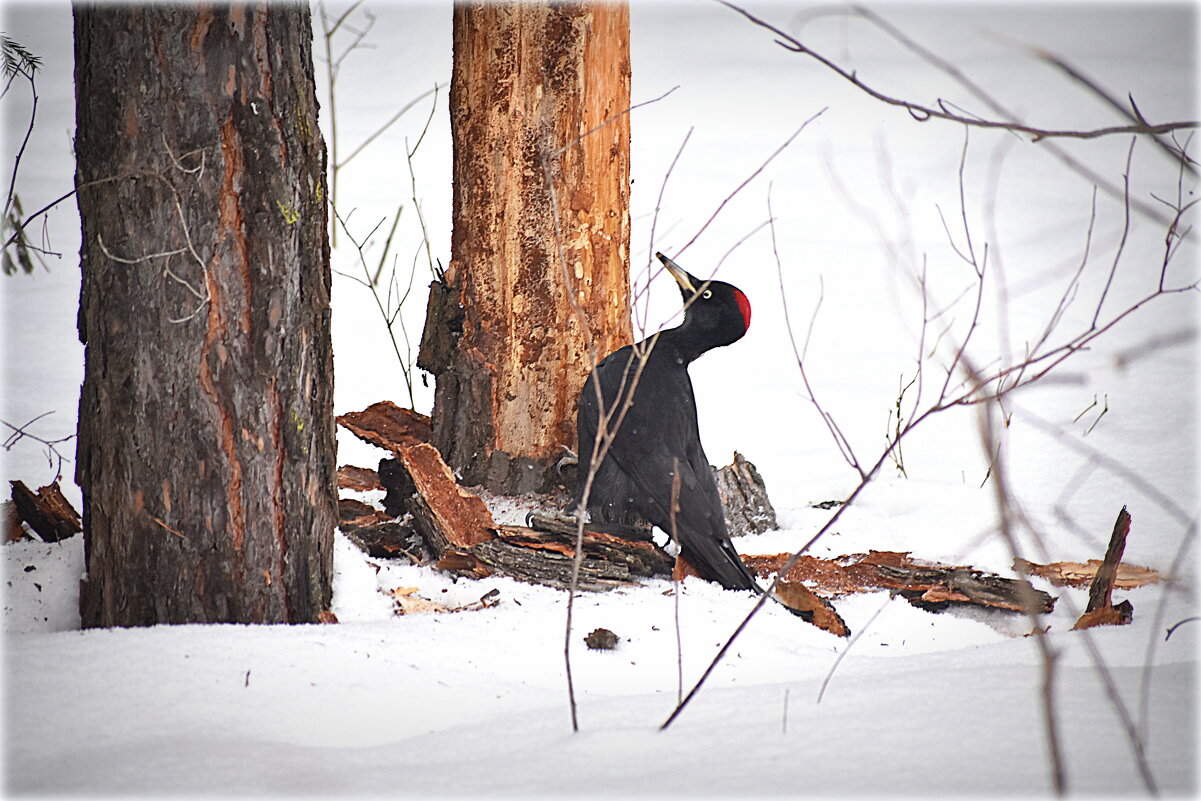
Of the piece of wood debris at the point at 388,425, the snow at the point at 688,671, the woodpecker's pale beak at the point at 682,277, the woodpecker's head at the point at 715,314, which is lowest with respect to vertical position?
the snow at the point at 688,671

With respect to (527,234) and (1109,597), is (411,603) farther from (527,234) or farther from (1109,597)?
(1109,597)

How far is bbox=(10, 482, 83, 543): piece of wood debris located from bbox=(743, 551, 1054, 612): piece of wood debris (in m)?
1.90

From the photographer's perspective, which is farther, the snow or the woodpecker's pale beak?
the woodpecker's pale beak

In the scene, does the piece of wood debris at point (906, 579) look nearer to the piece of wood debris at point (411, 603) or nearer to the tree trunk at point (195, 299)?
the piece of wood debris at point (411, 603)

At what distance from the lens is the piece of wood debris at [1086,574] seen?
2.96 meters

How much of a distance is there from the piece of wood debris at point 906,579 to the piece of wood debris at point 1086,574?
0.52 ft

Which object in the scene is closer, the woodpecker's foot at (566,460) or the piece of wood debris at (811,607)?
the piece of wood debris at (811,607)

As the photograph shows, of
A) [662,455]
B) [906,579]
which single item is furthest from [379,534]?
[906,579]

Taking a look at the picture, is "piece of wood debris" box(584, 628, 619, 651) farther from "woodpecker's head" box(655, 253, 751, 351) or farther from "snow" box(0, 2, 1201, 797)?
"woodpecker's head" box(655, 253, 751, 351)

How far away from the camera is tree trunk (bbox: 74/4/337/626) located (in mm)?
1938

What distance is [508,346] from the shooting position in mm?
3299

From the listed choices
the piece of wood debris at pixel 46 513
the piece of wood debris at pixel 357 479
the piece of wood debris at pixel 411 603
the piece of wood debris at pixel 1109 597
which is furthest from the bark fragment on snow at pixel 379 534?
the piece of wood debris at pixel 1109 597

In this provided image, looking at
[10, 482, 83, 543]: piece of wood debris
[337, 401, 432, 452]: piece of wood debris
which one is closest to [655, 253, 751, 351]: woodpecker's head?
[337, 401, 432, 452]: piece of wood debris

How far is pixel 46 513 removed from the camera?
2621 mm
